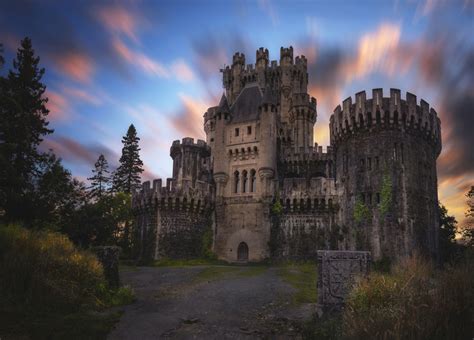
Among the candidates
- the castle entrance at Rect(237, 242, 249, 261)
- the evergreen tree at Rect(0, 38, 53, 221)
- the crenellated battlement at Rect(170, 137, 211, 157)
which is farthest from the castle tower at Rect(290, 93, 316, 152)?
the evergreen tree at Rect(0, 38, 53, 221)

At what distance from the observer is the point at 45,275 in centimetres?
1625

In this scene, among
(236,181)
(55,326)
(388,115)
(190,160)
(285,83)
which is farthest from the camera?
(285,83)

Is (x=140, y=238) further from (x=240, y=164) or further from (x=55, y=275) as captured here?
(x=55, y=275)

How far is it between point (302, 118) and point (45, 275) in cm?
4379

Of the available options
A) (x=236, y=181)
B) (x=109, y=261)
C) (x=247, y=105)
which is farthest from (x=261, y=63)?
(x=109, y=261)

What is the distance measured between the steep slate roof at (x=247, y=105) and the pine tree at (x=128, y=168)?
27.2 metres

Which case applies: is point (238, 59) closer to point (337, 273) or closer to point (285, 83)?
point (285, 83)

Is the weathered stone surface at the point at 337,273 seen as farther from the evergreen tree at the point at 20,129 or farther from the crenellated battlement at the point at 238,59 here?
the crenellated battlement at the point at 238,59

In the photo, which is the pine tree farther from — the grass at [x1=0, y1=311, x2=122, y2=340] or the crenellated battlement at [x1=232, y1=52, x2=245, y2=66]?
the grass at [x1=0, y1=311, x2=122, y2=340]

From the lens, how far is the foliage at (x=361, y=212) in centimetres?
3503

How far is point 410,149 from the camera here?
119 ft

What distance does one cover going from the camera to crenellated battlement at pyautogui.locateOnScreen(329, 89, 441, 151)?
119 ft

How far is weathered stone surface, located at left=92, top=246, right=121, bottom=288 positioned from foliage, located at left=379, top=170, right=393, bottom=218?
22.5 m

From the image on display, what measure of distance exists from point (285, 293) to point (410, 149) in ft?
69.7
